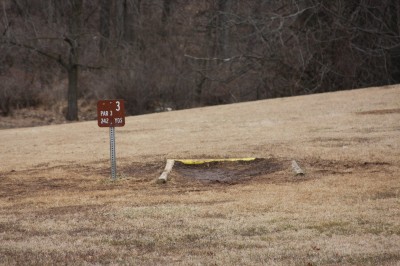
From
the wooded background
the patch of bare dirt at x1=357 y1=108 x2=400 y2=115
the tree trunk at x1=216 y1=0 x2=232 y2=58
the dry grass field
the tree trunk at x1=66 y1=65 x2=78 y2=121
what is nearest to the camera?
the dry grass field

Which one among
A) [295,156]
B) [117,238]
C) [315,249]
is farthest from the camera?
[295,156]

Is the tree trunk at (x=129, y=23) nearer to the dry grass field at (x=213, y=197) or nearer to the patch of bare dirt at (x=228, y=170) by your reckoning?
the dry grass field at (x=213, y=197)

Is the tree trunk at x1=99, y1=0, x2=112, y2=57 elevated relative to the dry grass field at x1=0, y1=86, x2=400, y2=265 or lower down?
elevated

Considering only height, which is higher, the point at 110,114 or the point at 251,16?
the point at 251,16

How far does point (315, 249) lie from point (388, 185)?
12.3 feet

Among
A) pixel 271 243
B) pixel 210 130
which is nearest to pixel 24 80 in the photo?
pixel 210 130

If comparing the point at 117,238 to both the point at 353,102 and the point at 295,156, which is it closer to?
the point at 295,156

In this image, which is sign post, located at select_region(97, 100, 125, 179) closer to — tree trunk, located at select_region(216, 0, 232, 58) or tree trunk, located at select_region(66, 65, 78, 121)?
tree trunk, located at select_region(66, 65, 78, 121)

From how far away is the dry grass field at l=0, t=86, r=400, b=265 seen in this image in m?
6.93

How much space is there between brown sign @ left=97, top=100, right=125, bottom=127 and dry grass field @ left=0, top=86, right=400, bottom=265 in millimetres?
968

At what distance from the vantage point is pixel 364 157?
13133mm

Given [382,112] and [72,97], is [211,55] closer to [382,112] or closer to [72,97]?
[72,97]

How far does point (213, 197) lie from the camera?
397 inches

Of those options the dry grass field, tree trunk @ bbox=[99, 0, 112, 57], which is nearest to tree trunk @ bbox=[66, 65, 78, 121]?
tree trunk @ bbox=[99, 0, 112, 57]
